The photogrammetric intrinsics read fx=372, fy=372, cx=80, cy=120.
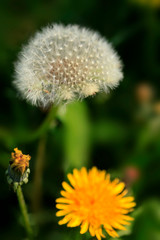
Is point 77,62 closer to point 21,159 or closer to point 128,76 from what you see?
point 21,159

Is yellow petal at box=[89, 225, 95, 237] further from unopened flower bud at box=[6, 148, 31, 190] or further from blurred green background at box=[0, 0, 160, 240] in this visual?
unopened flower bud at box=[6, 148, 31, 190]

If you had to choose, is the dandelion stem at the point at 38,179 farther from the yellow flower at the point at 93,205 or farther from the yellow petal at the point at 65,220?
the yellow petal at the point at 65,220

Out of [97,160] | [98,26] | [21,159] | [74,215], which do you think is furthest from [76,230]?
[98,26]

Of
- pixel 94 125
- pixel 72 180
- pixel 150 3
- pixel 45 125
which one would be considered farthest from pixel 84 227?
pixel 150 3

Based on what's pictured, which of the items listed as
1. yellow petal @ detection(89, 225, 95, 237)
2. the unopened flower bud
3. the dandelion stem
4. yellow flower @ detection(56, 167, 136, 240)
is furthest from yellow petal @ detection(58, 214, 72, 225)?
the dandelion stem

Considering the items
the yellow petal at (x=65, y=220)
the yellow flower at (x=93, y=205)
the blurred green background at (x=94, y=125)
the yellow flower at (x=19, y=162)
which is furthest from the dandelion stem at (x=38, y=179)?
the yellow flower at (x=19, y=162)
